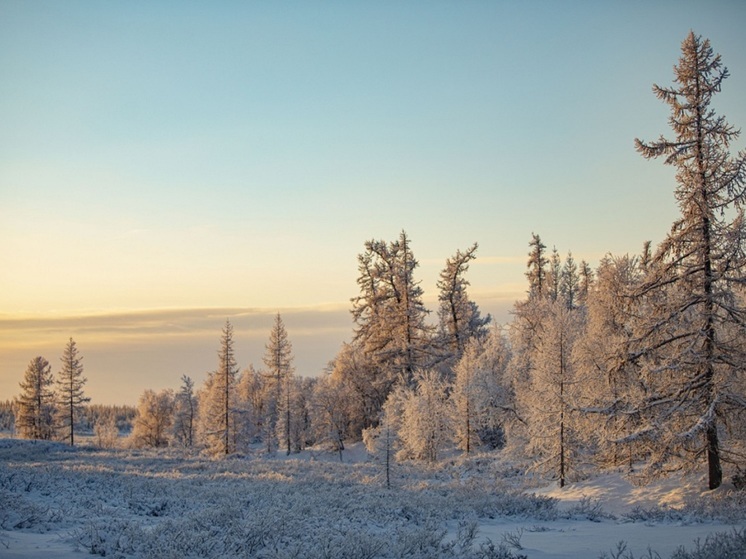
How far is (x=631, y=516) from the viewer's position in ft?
43.8

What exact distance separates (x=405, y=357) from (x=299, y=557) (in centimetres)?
3700

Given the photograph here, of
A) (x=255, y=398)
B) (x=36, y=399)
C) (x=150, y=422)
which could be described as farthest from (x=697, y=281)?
(x=150, y=422)

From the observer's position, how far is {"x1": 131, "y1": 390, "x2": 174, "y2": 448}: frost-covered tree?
261ft

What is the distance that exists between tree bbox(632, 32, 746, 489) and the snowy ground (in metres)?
2.35

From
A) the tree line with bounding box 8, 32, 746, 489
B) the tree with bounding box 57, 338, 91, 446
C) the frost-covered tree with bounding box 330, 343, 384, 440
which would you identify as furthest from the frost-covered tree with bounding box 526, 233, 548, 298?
the tree with bounding box 57, 338, 91, 446

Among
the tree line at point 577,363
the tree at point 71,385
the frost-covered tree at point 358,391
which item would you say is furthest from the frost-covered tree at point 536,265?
the tree at point 71,385

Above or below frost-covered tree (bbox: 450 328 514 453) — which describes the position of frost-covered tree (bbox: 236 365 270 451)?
below

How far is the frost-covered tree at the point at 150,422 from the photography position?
7950cm

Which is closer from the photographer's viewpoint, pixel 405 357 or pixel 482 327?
pixel 405 357

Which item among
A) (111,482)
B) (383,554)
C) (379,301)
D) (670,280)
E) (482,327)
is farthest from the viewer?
(482,327)

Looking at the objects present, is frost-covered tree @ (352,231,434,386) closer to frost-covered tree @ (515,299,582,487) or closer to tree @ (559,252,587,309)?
frost-covered tree @ (515,299,582,487)

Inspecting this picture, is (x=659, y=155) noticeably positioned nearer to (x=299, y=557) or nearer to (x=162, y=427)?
(x=299, y=557)

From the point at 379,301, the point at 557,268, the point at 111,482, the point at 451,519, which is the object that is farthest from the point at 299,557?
the point at 557,268

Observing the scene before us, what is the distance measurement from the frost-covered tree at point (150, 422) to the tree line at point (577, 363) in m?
20.6
